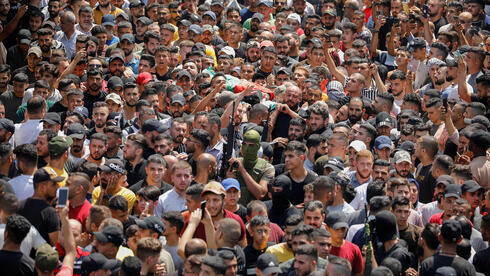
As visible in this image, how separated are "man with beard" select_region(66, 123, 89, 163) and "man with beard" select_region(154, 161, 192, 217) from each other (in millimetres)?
1567

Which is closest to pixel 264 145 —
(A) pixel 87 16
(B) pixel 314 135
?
(B) pixel 314 135

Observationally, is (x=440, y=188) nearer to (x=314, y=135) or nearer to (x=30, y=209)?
(x=314, y=135)

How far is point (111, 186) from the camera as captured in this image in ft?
32.7

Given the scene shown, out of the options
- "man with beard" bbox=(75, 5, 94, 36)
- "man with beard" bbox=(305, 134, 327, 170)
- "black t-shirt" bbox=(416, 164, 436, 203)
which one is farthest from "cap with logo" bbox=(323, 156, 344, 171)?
"man with beard" bbox=(75, 5, 94, 36)

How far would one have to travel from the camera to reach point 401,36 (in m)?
17.4

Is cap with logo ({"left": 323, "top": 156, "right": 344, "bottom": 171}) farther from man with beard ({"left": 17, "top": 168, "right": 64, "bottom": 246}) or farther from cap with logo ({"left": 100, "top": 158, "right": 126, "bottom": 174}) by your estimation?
man with beard ({"left": 17, "top": 168, "right": 64, "bottom": 246})

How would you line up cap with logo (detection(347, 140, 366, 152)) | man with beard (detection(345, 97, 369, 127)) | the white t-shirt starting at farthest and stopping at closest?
man with beard (detection(345, 97, 369, 127))
cap with logo (detection(347, 140, 366, 152))
the white t-shirt

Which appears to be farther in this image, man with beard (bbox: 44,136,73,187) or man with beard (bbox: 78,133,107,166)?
man with beard (bbox: 78,133,107,166)

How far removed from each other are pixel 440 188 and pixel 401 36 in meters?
7.62

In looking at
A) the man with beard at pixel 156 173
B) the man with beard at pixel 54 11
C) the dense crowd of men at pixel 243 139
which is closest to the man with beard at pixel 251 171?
the dense crowd of men at pixel 243 139

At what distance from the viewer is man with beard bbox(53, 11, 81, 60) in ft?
51.0

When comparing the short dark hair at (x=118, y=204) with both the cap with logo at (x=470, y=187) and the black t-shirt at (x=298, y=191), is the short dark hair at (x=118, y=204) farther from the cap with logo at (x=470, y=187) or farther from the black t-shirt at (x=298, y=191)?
the cap with logo at (x=470, y=187)

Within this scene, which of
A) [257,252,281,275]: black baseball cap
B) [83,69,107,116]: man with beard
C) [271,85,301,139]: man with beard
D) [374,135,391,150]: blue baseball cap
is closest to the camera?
[257,252,281,275]: black baseball cap

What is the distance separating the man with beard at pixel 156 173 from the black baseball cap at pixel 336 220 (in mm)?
2149
